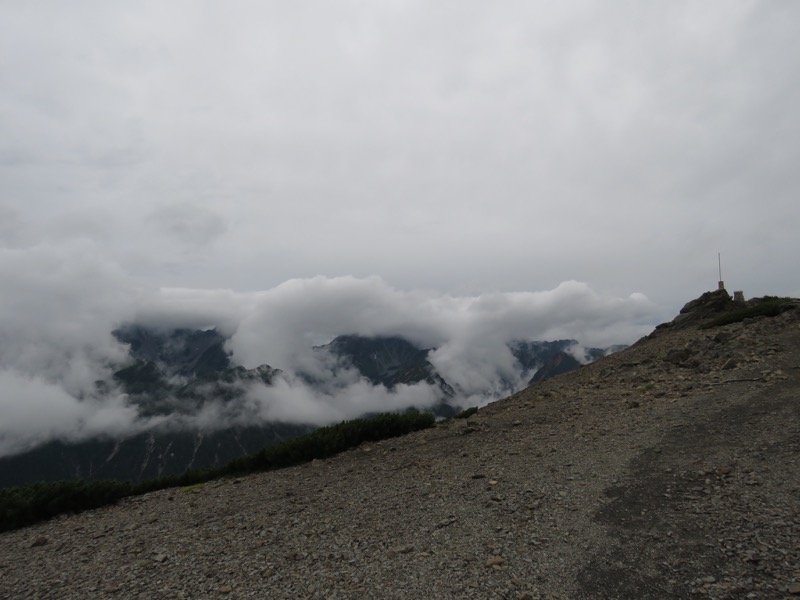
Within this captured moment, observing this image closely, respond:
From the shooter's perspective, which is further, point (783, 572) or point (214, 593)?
point (214, 593)

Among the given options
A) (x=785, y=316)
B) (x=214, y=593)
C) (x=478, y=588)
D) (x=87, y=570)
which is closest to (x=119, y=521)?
(x=87, y=570)

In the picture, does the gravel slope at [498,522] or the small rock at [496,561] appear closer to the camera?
the gravel slope at [498,522]

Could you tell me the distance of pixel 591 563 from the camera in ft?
21.4

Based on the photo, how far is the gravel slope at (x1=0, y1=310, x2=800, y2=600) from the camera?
636 centimetres

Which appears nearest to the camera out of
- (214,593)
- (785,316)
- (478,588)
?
(478,588)

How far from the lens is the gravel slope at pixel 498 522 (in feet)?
20.9

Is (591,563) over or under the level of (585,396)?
under

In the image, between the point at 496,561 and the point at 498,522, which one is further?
the point at 498,522

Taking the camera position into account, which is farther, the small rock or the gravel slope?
the small rock

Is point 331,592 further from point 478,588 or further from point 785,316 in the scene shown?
point 785,316

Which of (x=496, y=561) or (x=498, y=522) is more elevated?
(x=498, y=522)

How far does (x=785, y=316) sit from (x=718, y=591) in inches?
840

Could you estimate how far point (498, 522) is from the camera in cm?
812

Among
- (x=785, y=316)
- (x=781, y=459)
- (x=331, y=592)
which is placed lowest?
(x=331, y=592)
